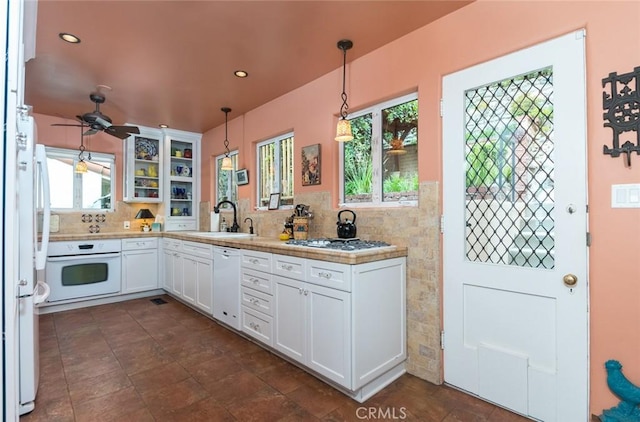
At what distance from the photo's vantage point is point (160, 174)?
507cm

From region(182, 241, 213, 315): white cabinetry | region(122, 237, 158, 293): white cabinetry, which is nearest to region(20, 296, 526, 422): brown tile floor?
region(182, 241, 213, 315): white cabinetry

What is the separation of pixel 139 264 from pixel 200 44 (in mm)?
3242

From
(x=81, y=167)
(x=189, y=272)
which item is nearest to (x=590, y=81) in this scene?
(x=189, y=272)

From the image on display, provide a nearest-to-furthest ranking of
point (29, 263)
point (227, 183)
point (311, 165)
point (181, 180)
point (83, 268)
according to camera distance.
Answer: point (29, 263), point (311, 165), point (83, 268), point (227, 183), point (181, 180)

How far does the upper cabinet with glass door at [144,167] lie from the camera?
4.79 m

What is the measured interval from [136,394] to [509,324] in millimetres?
2402

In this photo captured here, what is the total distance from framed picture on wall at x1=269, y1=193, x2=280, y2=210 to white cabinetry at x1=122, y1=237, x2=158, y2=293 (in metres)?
2.02

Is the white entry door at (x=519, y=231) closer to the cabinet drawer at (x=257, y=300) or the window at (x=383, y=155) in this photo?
the window at (x=383, y=155)

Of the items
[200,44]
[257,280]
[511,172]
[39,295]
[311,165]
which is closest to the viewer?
[511,172]

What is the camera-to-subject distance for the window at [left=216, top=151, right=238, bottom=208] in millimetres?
4680

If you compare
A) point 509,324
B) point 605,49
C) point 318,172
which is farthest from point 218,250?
point 605,49

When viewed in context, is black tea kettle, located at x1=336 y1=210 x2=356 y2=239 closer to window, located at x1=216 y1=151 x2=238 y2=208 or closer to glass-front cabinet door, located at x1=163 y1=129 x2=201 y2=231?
window, located at x1=216 y1=151 x2=238 y2=208

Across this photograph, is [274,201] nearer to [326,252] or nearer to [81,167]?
[326,252]

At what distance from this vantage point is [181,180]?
522 cm
